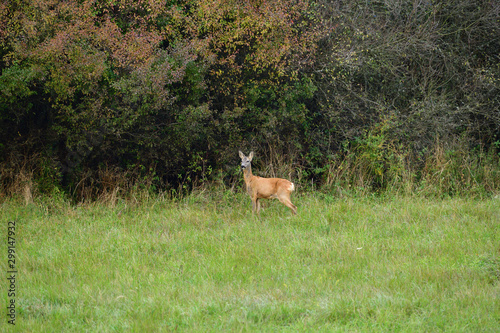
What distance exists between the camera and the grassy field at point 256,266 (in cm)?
520

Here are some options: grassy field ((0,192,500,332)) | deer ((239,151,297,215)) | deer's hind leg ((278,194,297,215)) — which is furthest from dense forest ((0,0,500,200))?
deer's hind leg ((278,194,297,215))

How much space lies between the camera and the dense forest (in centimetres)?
968

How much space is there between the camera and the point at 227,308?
5.40 meters

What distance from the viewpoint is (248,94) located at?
37.1ft

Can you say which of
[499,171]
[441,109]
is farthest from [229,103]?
[499,171]

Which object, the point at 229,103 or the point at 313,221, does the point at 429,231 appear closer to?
the point at 313,221

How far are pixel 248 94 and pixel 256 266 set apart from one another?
538 cm

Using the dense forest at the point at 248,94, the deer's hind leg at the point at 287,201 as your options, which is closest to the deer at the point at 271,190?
the deer's hind leg at the point at 287,201

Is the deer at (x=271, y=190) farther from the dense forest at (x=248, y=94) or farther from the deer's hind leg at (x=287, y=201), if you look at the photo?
the dense forest at (x=248, y=94)

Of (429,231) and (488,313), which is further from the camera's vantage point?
(429,231)

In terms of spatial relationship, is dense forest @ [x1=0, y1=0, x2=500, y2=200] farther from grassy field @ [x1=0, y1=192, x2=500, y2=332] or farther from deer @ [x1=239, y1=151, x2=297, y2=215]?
deer @ [x1=239, y1=151, x2=297, y2=215]

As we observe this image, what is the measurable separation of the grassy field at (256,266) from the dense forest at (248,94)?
4.31 feet

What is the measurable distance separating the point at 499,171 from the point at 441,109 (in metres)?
1.91

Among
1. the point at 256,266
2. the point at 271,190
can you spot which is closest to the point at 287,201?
the point at 271,190
